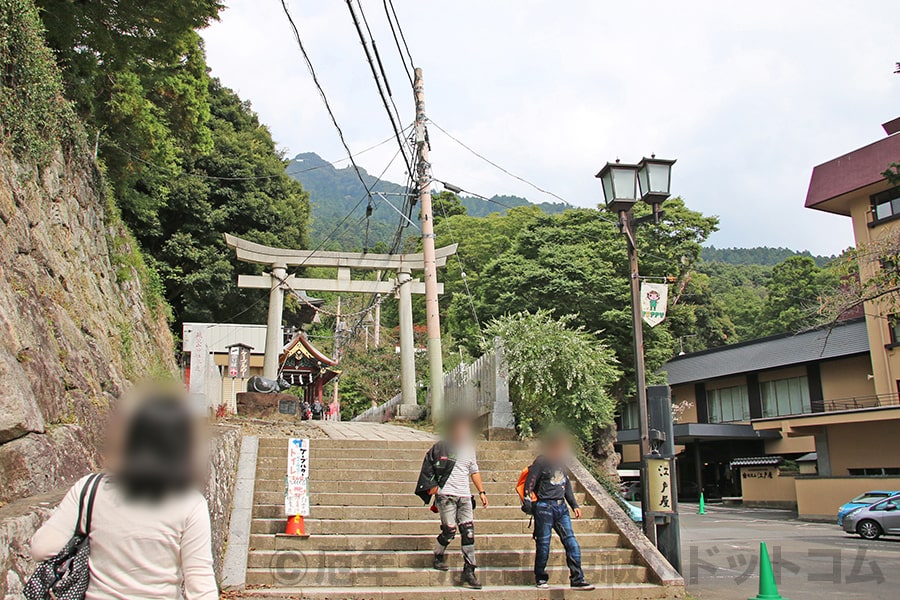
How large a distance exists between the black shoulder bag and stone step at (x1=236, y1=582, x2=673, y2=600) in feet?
15.5

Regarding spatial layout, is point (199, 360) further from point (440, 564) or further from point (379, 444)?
point (440, 564)

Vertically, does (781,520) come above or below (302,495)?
below

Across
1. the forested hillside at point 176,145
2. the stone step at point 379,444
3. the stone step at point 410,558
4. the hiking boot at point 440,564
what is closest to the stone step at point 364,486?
the stone step at point 379,444

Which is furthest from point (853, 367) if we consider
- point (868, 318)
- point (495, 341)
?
point (495, 341)

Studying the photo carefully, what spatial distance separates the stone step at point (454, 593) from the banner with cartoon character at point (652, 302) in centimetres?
354

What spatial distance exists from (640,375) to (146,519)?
24.8 feet

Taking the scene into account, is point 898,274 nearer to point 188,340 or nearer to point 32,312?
point 32,312

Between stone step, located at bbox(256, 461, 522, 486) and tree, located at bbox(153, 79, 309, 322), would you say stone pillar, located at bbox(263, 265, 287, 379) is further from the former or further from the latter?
stone step, located at bbox(256, 461, 522, 486)

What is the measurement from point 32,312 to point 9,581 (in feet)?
15.1

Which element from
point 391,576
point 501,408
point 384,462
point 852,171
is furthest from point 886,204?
point 391,576

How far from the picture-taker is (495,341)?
42.7ft

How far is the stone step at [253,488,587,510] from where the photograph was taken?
942cm

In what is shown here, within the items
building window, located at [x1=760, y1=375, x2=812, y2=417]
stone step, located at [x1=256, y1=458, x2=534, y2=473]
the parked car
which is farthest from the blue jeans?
building window, located at [x1=760, y1=375, x2=812, y2=417]

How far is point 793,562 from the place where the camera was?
1175 centimetres
